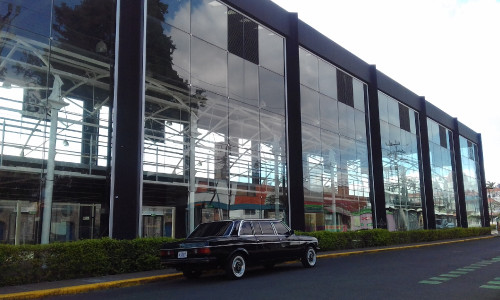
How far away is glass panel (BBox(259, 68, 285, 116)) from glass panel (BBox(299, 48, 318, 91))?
201 centimetres

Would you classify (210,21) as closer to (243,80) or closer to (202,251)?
(243,80)

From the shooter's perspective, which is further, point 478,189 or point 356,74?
point 478,189

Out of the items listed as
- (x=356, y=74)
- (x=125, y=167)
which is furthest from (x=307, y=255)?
(x=356, y=74)

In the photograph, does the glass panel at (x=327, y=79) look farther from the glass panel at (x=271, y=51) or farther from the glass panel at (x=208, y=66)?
the glass panel at (x=208, y=66)

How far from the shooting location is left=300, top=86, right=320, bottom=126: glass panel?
2344 cm

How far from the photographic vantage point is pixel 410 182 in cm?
3397

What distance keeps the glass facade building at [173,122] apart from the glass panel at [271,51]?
0.08 m

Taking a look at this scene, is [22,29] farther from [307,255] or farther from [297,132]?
[297,132]

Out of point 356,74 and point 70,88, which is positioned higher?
point 356,74

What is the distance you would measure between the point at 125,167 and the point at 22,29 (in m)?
4.78

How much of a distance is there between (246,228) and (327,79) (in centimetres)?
1565

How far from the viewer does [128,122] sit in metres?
14.1

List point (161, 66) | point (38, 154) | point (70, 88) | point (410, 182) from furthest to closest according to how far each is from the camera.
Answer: point (410, 182) < point (161, 66) < point (70, 88) < point (38, 154)

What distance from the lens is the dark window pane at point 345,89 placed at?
2700cm
